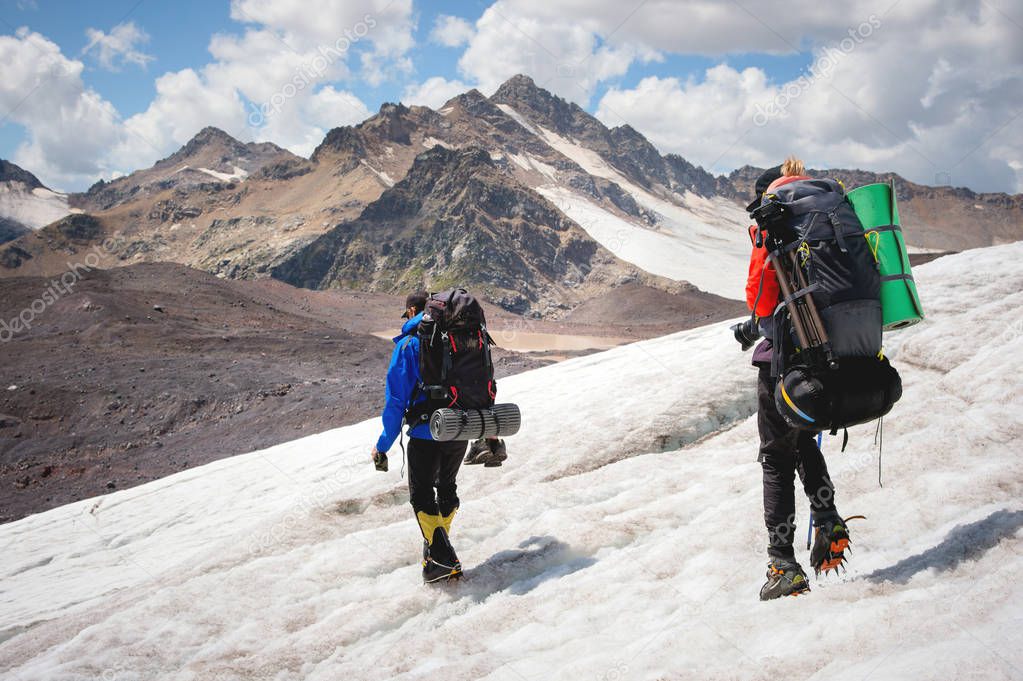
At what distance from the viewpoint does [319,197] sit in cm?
12862

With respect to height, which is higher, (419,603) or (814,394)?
(814,394)

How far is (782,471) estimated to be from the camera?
4859 mm

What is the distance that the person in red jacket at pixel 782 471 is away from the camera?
458cm

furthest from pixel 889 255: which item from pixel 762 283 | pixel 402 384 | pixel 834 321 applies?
pixel 402 384

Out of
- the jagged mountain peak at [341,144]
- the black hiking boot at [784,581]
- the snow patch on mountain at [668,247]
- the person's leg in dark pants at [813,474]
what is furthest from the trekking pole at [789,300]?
the jagged mountain peak at [341,144]

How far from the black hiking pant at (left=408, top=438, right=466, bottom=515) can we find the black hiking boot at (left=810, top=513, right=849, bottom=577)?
2.83 m

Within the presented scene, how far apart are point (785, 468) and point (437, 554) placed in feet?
9.34

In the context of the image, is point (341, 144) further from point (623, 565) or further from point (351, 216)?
point (623, 565)

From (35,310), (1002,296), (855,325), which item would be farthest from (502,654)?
(35,310)

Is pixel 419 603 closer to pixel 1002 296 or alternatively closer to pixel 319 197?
pixel 1002 296

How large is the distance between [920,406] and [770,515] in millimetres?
3650

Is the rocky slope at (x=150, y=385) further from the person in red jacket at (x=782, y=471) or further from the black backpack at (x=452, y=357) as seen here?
the person in red jacket at (x=782, y=471)

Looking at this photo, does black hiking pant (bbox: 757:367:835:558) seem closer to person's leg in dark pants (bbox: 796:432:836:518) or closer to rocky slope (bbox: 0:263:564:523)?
person's leg in dark pants (bbox: 796:432:836:518)

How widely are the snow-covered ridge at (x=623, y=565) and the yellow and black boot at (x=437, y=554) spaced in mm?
166
